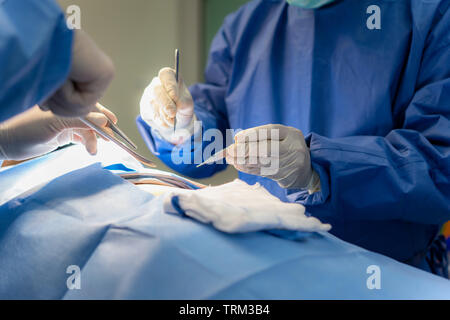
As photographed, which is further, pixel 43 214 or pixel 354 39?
pixel 354 39

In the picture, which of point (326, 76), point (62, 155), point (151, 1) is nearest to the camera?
point (62, 155)

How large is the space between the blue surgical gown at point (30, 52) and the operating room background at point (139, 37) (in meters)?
1.38

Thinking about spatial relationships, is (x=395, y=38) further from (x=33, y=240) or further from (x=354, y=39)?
(x=33, y=240)

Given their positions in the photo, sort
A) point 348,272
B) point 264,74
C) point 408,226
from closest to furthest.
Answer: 1. point 348,272
2. point 408,226
3. point 264,74

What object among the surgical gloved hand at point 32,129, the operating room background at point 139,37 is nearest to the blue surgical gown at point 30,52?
the surgical gloved hand at point 32,129

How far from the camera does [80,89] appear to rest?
82 cm

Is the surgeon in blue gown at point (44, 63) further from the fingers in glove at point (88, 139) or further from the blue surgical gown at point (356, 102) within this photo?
the blue surgical gown at point (356, 102)

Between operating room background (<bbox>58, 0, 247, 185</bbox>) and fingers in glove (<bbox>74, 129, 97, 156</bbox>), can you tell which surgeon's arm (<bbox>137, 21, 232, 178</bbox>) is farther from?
fingers in glove (<bbox>74, 129, 97, 156</bbox>)

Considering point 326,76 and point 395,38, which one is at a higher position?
point 395,38

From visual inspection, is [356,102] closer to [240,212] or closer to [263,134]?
[263,134]

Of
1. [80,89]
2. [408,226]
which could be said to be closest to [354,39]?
[408,226]

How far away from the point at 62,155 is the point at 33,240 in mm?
555

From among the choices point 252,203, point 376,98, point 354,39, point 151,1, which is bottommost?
point 252,203

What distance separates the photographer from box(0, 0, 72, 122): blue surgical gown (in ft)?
2.01
